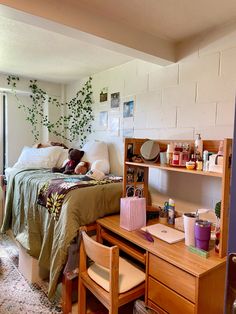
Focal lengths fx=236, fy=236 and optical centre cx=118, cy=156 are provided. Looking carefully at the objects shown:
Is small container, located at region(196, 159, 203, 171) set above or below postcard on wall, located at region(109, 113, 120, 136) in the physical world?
below

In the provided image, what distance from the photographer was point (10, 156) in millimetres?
3400

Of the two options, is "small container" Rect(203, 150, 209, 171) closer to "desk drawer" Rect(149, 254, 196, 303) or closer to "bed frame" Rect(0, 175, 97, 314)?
"desk drawer" Rect(149, 254, 196, 303)

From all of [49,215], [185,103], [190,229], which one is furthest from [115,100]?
[190,229]

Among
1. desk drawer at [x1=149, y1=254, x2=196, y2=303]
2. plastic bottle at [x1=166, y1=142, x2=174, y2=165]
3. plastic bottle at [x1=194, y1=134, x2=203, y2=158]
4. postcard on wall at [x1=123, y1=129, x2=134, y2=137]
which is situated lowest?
desk drawer at [x1=149, y1=254, x2=196, y2=303]

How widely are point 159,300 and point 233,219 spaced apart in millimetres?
885

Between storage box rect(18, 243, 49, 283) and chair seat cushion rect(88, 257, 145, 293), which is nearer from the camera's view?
chair seat cushion rect(88, 257, 145, 293)

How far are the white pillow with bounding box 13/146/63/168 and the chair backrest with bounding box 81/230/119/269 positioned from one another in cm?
152

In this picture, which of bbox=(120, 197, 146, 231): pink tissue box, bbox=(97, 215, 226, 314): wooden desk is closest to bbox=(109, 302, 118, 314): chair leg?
bbox=(97, 215, 226, 314): wooden desk

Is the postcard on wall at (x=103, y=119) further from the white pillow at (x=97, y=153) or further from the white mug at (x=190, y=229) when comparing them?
the white mug at (x=190, y=229)

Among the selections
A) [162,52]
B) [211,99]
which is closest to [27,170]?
[162,52]

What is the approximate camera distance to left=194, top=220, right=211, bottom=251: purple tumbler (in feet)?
4.24

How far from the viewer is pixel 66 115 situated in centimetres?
343

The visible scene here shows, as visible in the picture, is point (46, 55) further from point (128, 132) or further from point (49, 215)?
point (49, 215)

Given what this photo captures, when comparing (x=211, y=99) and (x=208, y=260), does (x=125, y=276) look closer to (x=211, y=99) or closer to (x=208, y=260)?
(x=208, y=260)
